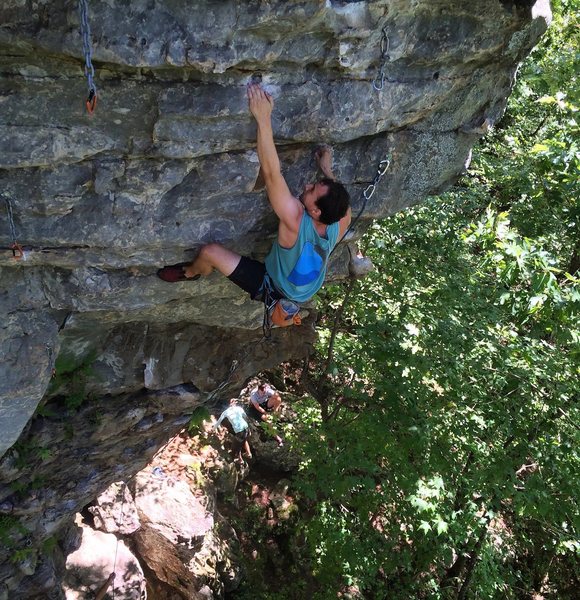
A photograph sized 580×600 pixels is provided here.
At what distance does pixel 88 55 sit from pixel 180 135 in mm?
738

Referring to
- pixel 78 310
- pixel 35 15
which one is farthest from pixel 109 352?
pixel 35 15

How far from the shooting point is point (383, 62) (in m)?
3.66

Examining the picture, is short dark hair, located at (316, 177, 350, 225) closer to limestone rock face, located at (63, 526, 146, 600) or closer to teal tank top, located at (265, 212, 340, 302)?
teal tank top, located at (265, 212, 340, 302)

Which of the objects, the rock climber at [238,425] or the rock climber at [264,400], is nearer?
the rock climber at [238,425]

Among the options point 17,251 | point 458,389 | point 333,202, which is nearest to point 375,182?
point 333,202

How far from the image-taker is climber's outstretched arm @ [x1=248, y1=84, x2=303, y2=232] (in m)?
3.48

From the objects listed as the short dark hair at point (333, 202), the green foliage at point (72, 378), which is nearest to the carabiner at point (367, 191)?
the short dark hair at point (333, 202)

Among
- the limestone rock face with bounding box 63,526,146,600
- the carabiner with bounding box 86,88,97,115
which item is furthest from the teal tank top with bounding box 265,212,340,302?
the limestone rock face with bounding box 63,526,146,600

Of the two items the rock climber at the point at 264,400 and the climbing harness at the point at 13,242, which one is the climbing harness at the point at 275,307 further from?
the rock climber at the point at 264,400

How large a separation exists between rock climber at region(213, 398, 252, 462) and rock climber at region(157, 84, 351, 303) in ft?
21.7

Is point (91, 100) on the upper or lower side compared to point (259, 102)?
lower

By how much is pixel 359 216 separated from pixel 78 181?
215 centimetres

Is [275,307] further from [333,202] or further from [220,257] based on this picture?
[333,202]

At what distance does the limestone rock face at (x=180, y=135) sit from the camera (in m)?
3.03
